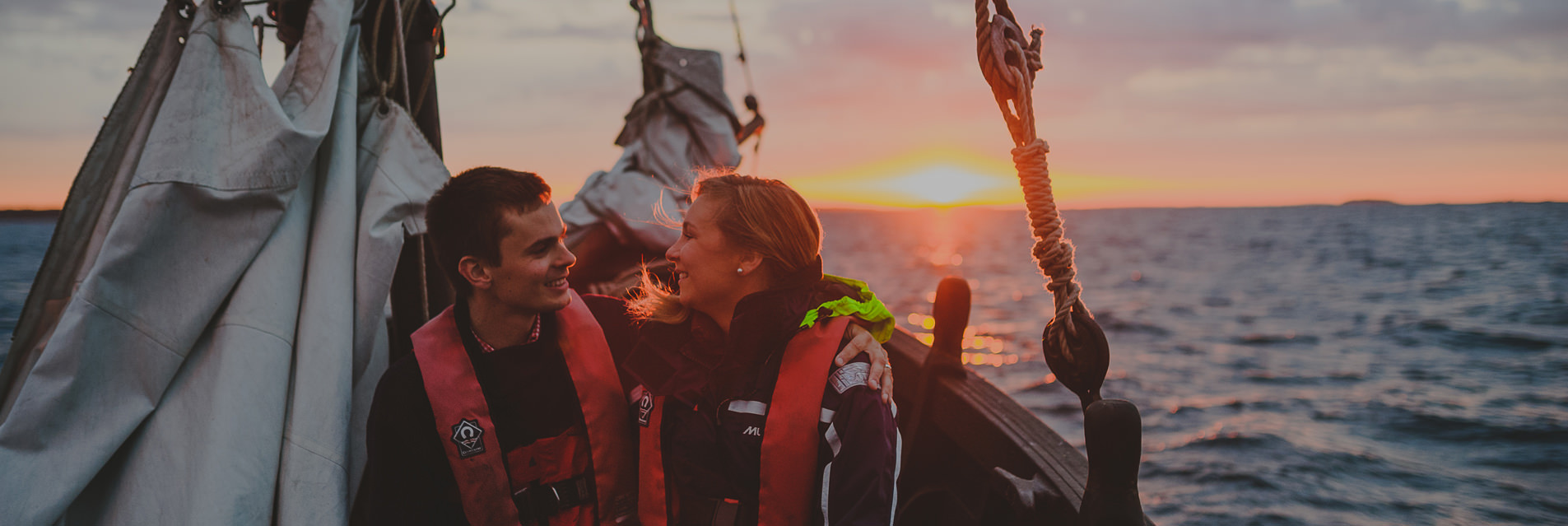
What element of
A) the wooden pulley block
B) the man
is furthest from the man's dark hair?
the wooden pulley block

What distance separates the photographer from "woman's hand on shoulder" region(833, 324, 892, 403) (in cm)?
184

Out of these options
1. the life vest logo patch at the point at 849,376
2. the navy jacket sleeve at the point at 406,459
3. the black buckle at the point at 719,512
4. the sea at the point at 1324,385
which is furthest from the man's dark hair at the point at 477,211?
the sea at the point at 1324,385

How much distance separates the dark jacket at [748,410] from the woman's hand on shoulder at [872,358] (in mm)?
17

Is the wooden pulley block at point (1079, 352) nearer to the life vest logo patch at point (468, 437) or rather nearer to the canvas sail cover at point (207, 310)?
the life vest logo patch at point (468, 437)

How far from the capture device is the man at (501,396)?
1.95m

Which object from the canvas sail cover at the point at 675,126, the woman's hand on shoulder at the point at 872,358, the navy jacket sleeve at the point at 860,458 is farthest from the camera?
the canvas sail cover at the point at 675,126

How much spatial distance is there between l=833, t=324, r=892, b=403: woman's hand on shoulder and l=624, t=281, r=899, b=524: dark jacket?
2 centimetres

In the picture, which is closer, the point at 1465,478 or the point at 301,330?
the point at 301,330

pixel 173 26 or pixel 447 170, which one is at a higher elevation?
pixel 173 26

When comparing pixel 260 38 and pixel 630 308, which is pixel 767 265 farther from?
pixel 260 38

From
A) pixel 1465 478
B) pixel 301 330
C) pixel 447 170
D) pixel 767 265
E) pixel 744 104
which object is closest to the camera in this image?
pixel 767 265

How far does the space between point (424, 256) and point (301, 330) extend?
0.84 metres

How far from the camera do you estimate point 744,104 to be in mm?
5996

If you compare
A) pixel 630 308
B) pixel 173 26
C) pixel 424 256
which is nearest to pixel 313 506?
pixel 630 308
